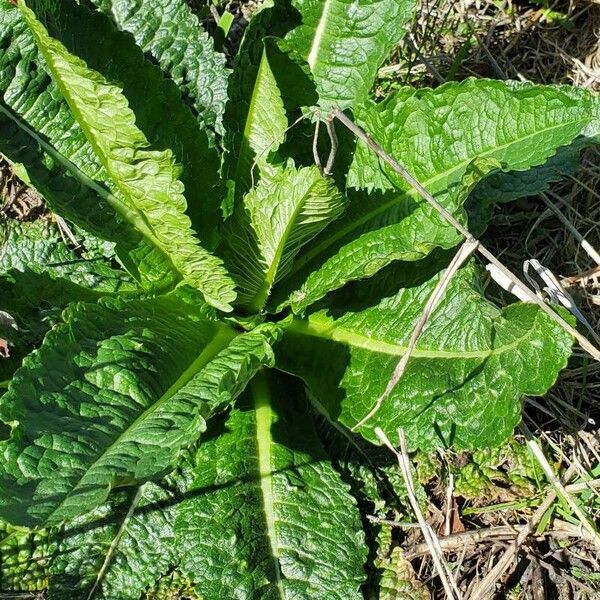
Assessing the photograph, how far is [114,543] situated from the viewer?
2.27 metres

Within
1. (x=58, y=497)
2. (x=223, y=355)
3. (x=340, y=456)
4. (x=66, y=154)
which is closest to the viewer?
(x=58, y=497)

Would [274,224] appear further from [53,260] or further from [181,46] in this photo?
[53,260]

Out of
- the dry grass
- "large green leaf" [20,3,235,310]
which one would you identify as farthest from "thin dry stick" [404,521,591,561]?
"large green leaf" [20,3,235,310]

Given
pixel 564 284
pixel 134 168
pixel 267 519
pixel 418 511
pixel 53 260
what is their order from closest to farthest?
pixel 134 168 → pixel 418 511 → pixel 267 519 → pixel 53 260 → pixel 564 284

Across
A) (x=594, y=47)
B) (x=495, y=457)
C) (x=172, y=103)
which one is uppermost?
(x=172, y=103)

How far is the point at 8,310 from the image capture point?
219 centimetres

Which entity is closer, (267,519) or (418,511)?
(418,511)

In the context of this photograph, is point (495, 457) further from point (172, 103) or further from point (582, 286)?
point (172, 103)

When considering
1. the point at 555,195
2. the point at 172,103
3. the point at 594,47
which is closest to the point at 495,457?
the point at 555,195

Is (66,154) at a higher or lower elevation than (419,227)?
higher

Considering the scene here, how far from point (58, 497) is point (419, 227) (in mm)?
1100

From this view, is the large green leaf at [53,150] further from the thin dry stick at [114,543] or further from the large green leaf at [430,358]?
the thin dry stick at [114,543]

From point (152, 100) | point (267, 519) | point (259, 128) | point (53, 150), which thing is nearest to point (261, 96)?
point (259, 128)

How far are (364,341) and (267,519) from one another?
21.1 inches
